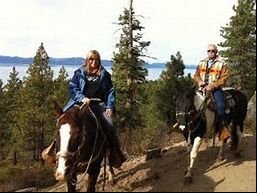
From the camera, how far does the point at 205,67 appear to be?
35.6 ft

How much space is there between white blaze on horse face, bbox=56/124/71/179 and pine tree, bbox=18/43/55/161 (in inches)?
1216

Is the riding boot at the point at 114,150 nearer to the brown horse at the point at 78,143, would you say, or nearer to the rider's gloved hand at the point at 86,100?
the brown horse at the point at 78,143

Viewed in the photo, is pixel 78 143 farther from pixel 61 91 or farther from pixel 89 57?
pixel 61 91

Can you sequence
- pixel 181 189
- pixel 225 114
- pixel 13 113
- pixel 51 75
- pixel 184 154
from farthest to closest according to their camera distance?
pixel 13 113
pixel 51 75
pixel 184 154
pixel 225 114
pixel 181 189

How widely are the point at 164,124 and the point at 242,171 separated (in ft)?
88.9

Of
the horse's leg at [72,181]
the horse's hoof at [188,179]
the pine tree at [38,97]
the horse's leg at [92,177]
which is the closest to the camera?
the horse's leg at [72,181]

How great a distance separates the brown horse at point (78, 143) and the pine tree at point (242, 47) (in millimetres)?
24462

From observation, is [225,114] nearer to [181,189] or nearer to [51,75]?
[181,189]

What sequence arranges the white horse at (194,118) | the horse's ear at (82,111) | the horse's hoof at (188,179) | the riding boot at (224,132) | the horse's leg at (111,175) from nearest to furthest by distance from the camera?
1. the horse's ear at (82,111)
2. the horse's hoof at (188,179)
3. the white horse at (194,118)
4. the horse's leg at (111,175)
5. the riding boot at (224,132)

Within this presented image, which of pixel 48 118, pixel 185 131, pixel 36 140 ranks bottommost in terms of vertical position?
pixel 36 140

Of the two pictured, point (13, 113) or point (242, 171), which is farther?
point (13, 113)

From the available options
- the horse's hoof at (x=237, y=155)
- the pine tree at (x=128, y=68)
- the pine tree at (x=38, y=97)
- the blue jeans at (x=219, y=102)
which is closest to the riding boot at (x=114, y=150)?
the blue jeans at (x=219, y=102)

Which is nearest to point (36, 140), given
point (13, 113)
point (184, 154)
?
point (13, 113)

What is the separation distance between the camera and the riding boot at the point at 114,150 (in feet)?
30.4
